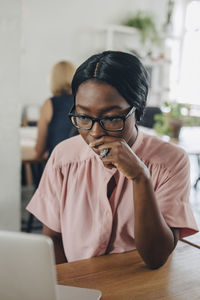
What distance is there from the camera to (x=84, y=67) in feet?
3.26

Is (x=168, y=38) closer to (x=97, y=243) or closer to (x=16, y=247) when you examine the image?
(x=97, y=243)

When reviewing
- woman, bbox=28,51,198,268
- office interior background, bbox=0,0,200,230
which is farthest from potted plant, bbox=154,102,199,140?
woman, bbox=28,51,198,268

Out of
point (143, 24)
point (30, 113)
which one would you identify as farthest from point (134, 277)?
point (143, 24)

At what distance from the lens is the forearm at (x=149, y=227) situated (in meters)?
0.89

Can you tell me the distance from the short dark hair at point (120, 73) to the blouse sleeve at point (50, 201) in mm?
313

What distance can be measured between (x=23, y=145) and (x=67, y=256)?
5.73 feet

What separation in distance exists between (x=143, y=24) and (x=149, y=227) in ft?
19.1

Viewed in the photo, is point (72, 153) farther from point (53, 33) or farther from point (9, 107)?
point (53, 33)

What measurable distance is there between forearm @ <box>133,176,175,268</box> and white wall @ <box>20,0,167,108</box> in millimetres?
4805

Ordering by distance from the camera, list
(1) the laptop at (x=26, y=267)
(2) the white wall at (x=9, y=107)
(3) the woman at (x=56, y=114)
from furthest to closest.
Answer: (3) the woman at (x=56, y=114) < (2) the white wall at (x=9, y=107) < (1) the laptop at (x=26, y=267)

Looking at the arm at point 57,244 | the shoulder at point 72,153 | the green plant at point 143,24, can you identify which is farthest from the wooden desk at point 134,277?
the green plant at point 143,24

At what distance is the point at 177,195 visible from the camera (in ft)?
3.27

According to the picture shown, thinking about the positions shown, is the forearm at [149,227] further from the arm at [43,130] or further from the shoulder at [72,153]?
the arm at [43,130]

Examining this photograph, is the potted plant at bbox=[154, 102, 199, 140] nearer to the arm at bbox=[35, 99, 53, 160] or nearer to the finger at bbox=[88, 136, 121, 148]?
the arm at bbox=[35, 99, 53, 160]
